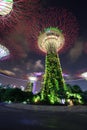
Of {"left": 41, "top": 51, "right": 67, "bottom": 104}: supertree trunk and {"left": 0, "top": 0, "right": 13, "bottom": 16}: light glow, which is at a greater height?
{"left": 0, "top": 0, "right": 13, "bottom": 16}: light glow

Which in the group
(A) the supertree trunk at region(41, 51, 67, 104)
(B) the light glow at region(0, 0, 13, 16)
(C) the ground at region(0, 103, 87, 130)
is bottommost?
(C) the ground at region(0, 103, 87, 130)

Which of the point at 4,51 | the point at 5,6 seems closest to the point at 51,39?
the point at 4,51

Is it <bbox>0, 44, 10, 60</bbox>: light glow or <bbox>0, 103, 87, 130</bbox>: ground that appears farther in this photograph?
<bbox>0, 44, 10, 60</bbox>: light glow

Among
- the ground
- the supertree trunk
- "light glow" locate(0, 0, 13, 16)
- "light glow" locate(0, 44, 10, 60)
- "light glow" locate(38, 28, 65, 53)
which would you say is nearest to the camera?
the ground

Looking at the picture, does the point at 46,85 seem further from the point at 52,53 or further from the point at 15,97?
the point at 15,97

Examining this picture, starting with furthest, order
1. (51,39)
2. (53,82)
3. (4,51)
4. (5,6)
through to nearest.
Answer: (4,51) → (51,39) → (53,82) → (5,6)

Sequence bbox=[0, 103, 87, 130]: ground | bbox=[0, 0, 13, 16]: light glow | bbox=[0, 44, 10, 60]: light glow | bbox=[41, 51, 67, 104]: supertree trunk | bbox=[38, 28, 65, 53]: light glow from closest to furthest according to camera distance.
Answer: bbox=[0, 103, 87, 130]: ground, bbox=[0, 0, 13, 16]: light glow, bbox=[41, 51, 67, 104]: supertree trunk, bbox=[38, 28, 65, 53]: light glow, bbox=[0, 44, 10, 60]: light glow

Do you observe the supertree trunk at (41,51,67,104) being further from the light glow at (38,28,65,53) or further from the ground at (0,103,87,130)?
the ground at (0,103,87,130)

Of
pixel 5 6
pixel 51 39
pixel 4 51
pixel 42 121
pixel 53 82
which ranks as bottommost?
pixel 42 121

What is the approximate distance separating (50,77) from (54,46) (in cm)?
846

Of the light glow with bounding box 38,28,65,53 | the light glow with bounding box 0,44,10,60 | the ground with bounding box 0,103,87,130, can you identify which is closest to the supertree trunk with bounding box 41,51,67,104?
the light glow with bounding box 38,28,65,53

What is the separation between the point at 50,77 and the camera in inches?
1341

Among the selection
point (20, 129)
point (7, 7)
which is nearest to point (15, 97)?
point (7, 7)

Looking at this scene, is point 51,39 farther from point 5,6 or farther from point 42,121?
point 42,121
